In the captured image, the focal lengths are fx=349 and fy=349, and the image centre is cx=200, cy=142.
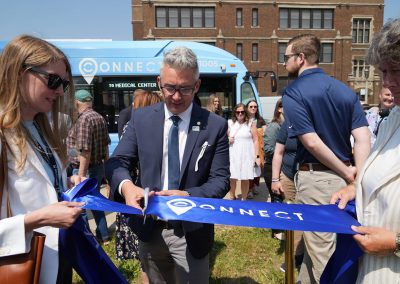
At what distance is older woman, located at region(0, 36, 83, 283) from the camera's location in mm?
1580

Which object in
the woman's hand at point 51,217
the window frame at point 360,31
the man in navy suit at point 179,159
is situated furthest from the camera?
the window frame at point 360,31

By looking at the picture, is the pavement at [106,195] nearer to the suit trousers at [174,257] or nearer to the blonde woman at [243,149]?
the blonde woman at [243,149]

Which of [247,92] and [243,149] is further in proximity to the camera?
[247,92]

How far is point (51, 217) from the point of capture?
5.20ft

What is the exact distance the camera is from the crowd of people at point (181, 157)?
1.56 m

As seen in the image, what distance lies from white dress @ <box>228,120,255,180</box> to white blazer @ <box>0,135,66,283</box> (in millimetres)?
5445

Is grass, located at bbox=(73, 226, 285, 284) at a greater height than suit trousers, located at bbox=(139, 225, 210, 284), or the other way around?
suit trousers, located at bbox=(139, 225, 210, 284)

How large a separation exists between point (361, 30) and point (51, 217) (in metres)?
44.7

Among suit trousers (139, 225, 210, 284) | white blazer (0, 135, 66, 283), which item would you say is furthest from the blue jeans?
white blazer (0, 135, 66, 283)

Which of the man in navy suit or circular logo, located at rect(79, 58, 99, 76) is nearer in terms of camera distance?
the man in navy suit

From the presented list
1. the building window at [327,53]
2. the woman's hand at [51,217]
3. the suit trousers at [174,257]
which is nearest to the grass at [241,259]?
the suit trousers at [174,257]

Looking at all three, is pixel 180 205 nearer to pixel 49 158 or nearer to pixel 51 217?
pixel 51 217

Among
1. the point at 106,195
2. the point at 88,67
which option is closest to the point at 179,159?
the point at 106,195

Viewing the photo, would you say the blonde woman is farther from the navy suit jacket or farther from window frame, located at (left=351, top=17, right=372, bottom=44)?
window frame, located at (left=351, top=17, right=372, bottom=44)
